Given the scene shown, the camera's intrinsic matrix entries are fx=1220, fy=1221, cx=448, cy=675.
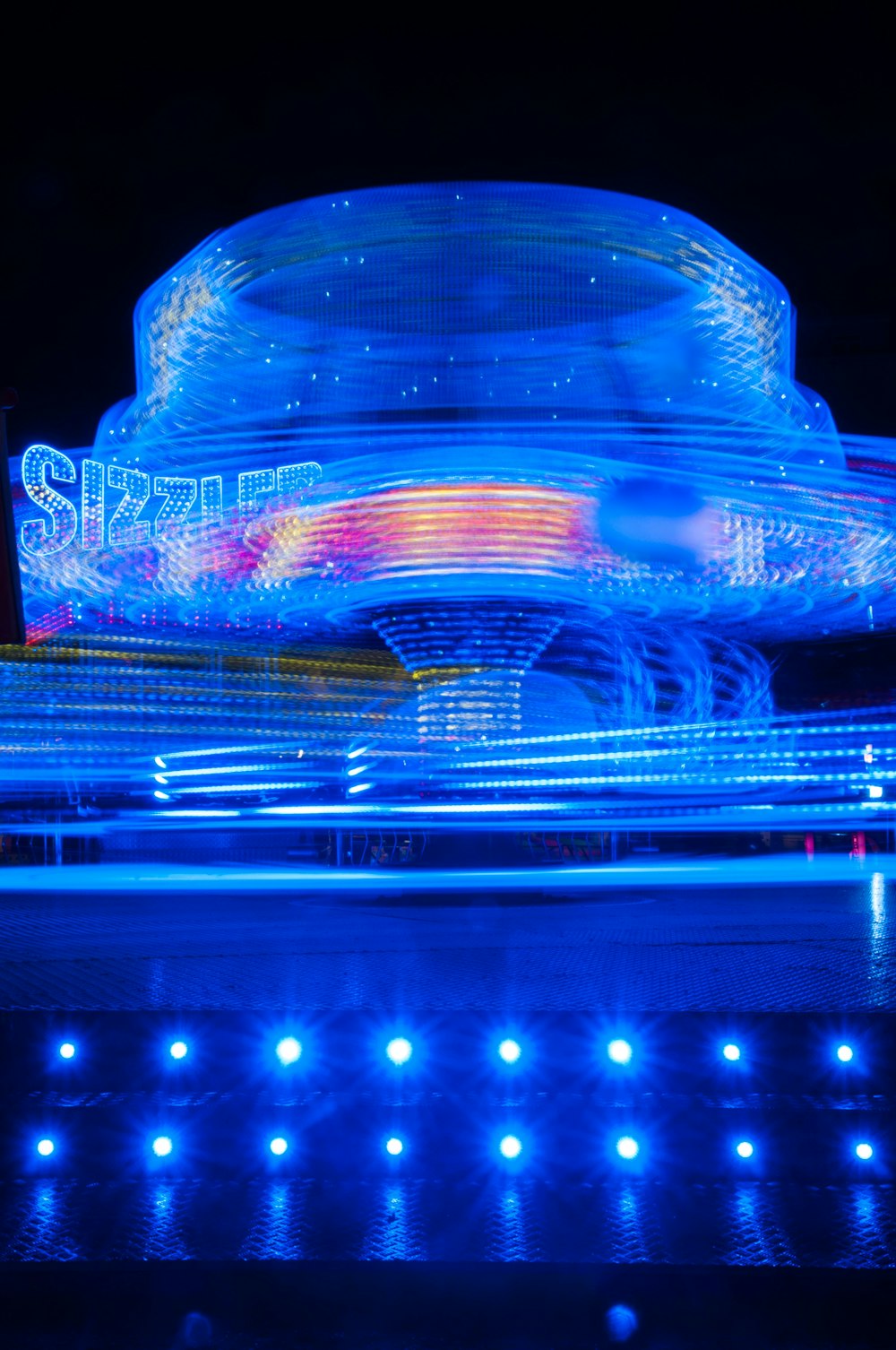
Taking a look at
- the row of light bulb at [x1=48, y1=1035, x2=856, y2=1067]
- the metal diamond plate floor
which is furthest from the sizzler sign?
the row of light bulb at [x1=48, y1=1035, x2=856, y2=1067]

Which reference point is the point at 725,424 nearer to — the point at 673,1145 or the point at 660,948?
the point at 660,948

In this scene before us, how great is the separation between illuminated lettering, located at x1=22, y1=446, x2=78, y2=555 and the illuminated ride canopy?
0.09m

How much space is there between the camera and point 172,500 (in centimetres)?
834

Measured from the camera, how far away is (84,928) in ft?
21.8

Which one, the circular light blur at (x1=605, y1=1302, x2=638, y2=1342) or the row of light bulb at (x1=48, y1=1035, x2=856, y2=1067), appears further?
the row of light bulb at (x1=48, y1=1035, x2=856, y2=1067)

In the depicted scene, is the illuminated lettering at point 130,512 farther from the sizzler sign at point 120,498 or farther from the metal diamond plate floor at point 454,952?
the metal diamond plate floor at point 454,952

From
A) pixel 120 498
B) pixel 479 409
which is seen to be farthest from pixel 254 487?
pixel 479 409

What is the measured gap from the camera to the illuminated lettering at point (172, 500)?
8.16 meters

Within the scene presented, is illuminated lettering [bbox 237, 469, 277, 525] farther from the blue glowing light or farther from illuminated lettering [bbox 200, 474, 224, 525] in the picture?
illuminated lettering [bbox 200, 474, 224, 525]

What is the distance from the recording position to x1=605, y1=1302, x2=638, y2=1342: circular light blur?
9.73 feet

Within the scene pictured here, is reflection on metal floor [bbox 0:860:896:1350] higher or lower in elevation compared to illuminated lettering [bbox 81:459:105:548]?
lower

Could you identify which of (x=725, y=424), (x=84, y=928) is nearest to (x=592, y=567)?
(x=725, y=424)

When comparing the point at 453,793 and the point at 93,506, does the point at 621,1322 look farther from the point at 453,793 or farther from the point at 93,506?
the point at 93,506

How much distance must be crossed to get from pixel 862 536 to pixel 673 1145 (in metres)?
5.16
